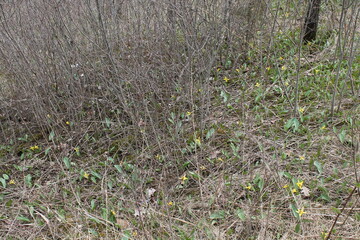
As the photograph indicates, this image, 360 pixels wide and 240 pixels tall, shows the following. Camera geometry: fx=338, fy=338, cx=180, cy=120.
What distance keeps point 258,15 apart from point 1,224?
3457mm

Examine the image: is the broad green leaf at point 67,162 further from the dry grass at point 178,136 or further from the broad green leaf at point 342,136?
the broad green leaf at point 342,136

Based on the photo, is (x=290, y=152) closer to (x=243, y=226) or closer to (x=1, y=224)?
(x=243, y=226)

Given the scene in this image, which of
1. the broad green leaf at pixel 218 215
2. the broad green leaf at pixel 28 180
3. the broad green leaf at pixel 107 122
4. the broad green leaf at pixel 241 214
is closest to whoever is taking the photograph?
the broad green leaf at pixel 241 214

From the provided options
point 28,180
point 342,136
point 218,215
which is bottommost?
point 28,180

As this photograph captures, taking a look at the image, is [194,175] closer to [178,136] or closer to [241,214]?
[178,136]

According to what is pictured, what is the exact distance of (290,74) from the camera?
381cm

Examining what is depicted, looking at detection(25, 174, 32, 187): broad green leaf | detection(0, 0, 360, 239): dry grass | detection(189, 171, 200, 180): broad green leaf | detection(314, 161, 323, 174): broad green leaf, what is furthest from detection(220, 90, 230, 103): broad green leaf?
detection(25, 174, 32, 187): broad green leaf

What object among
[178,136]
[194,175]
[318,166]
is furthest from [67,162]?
[318,166]

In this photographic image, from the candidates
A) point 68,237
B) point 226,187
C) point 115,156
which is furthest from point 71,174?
point 226,187

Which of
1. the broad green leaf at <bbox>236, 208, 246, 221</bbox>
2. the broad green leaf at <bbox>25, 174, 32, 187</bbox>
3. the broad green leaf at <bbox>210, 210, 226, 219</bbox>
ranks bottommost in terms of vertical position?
the broad green leaf at <bbox>25, 174, 32, 187</bbox>

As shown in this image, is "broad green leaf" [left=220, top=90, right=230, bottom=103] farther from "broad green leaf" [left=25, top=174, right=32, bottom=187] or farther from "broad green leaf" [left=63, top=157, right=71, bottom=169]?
"broad green leaf" [left=25, top=174, right=32, bottom=187]

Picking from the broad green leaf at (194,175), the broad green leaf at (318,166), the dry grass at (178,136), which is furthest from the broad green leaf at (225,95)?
the broad green leaf at (318,166)

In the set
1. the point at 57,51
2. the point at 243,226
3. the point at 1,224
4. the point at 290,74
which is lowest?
the point at 1,224

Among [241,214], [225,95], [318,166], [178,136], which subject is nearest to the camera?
[241,214]
